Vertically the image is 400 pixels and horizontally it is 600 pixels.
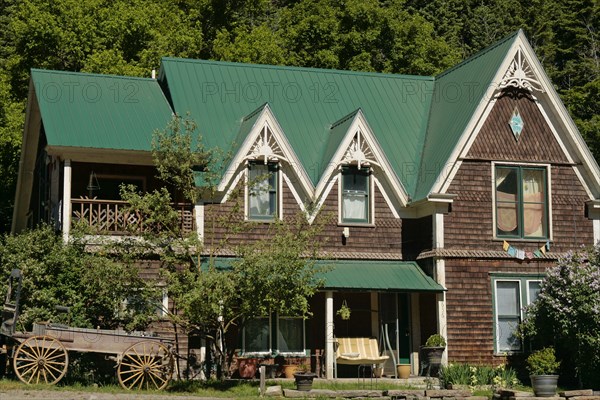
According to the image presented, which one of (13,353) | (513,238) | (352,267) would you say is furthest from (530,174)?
(13,353)

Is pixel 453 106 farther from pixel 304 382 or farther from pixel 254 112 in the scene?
pixel 304 382

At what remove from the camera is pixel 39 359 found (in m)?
23.4

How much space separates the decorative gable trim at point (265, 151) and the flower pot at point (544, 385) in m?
7.81

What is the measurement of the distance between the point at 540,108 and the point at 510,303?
550cm

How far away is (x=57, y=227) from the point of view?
2839 cm

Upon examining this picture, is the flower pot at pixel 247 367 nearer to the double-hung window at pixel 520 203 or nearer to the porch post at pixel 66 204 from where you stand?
the porch post at pixel 66 204

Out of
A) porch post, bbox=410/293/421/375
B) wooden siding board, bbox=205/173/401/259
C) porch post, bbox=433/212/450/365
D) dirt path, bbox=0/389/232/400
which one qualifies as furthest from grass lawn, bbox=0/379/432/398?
wooden siding board, bbox=205/173/401/259

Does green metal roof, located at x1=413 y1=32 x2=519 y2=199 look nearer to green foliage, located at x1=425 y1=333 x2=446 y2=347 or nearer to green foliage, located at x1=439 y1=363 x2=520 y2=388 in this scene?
green foliage, located at x1=425 y1=333 x2=446 y2=347

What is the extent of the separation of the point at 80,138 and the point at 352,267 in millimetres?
7948

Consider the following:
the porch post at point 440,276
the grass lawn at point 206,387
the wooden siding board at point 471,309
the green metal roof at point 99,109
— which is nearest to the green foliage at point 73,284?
the grass lawn at point 206,387

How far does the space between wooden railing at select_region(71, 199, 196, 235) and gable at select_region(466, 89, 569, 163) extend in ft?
25.4

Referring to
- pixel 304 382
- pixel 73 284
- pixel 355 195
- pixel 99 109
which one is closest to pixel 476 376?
pixel 304 382

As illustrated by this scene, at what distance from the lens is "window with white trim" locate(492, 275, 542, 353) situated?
2900 centimetres

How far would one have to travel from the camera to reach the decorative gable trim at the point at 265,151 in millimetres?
28594
